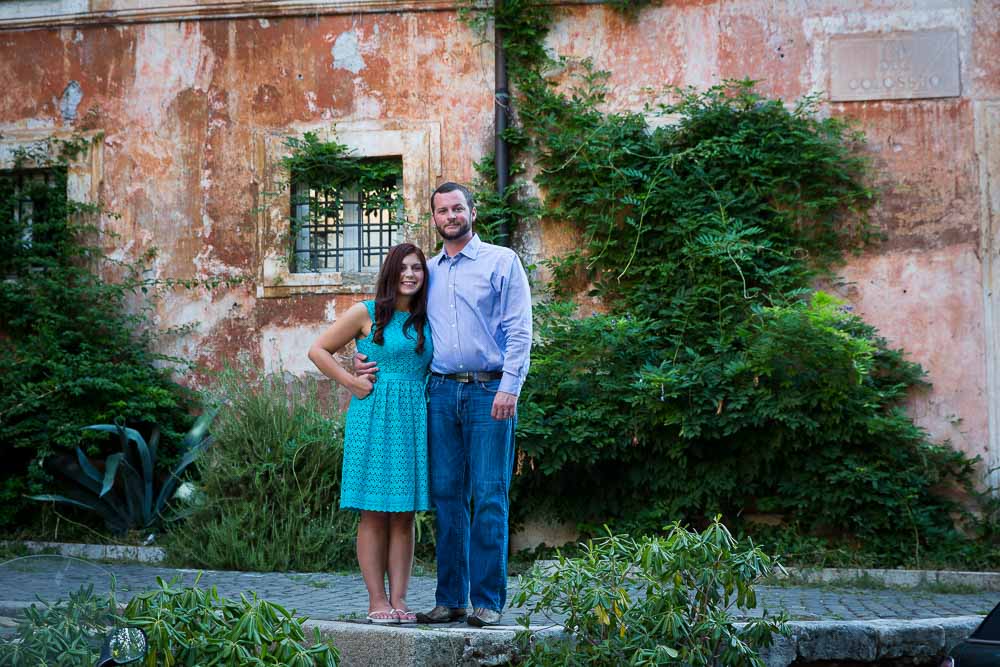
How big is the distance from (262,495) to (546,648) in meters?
3.73

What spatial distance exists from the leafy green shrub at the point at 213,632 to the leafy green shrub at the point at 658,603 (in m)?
Answer: 0.95

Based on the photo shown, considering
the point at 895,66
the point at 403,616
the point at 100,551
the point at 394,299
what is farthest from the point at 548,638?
the point at 895,66

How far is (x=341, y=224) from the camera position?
9.39 m

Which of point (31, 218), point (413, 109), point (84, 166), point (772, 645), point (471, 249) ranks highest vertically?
point (413, 109)

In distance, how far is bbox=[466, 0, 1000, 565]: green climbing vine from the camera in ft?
24.9

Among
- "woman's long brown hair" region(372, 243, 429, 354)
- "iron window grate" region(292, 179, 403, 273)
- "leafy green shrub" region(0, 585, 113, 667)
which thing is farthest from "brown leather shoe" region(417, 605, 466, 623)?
"iron window grate" region(292, 179, 403, 273)

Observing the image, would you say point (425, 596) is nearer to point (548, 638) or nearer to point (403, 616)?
point (403, 616)

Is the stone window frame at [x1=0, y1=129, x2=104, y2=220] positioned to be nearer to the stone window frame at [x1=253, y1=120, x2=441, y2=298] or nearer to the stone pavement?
the stone window frame at [x1=253, y1=120, x2=441, y2=298]

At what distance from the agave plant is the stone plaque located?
19.2ft

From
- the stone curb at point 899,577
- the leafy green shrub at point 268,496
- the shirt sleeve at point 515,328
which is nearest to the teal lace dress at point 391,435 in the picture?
the shirt sleeve at point 515,328

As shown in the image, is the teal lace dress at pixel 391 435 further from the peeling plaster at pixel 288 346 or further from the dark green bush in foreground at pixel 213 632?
the peeling plaster at pixel 288 346

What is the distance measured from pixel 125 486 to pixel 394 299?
14.7 ft

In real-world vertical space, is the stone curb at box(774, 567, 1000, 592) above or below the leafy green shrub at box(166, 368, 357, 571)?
below

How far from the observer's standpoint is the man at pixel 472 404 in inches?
172
